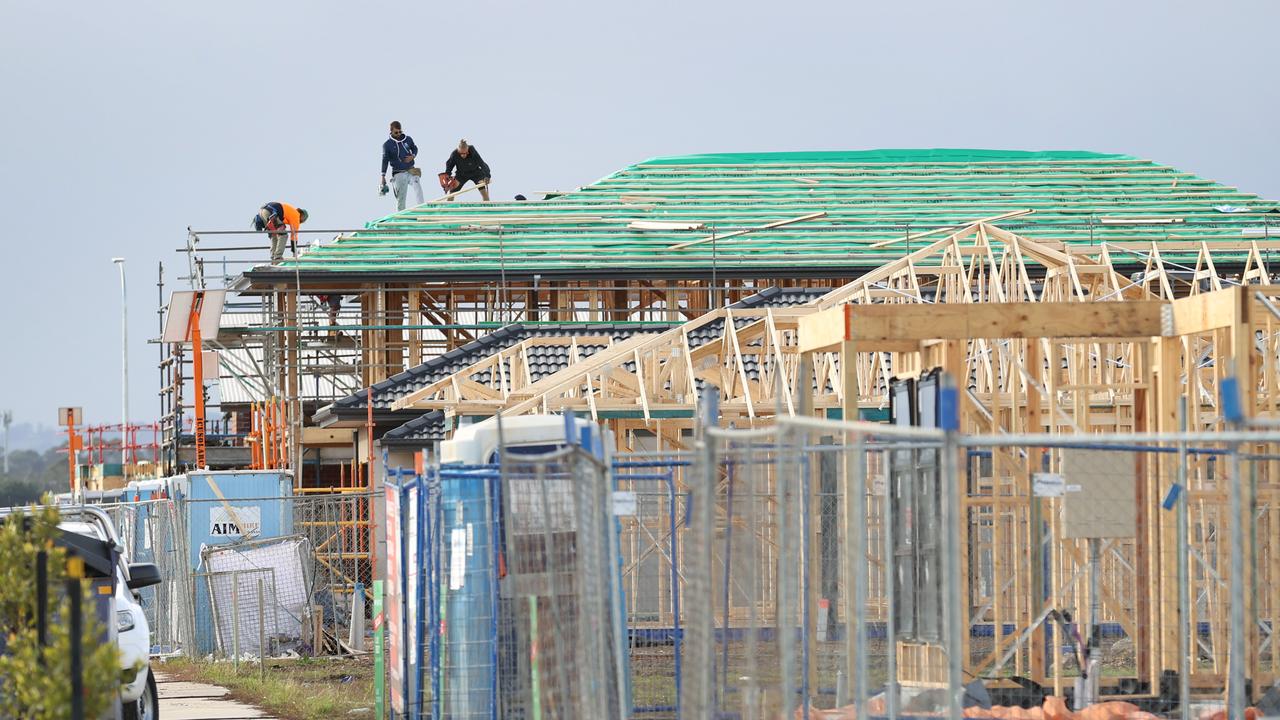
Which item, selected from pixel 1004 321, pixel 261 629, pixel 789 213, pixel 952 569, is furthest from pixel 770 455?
pixel 789 213

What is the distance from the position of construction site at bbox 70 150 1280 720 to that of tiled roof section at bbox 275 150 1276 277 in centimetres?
12

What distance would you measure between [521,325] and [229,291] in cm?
A: 662

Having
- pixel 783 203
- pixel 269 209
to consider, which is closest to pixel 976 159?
pixel 783 203

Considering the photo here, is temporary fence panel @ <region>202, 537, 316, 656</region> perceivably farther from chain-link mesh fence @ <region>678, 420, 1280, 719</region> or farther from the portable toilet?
the portable toilet

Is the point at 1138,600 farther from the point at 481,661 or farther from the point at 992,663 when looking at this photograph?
the point at 481,661

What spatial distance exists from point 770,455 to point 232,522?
39.4ft

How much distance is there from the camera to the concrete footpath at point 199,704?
16188 mm

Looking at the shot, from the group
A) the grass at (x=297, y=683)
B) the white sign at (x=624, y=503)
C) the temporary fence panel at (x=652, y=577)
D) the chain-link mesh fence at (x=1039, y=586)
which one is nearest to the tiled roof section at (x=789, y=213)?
the temporary fence panel at (x=652, y=577)

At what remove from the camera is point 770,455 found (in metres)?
14.8

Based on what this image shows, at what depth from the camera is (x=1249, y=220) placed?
117 feet

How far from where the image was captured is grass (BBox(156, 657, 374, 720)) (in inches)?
658

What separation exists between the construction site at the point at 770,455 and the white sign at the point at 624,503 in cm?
2

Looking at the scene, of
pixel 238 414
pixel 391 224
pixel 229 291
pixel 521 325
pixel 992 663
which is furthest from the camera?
pixel 238 414

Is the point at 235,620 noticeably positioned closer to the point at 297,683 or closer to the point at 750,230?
the point at 297,683
